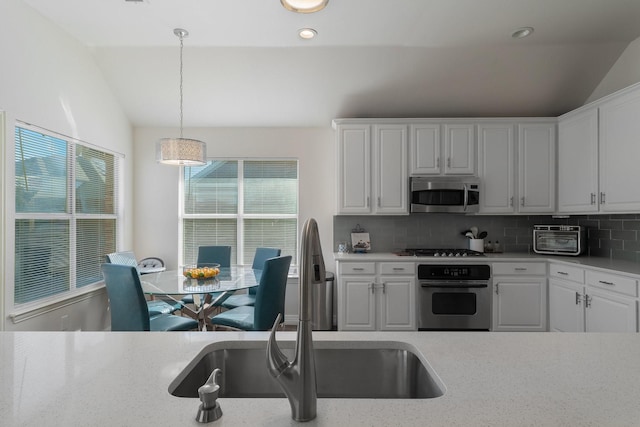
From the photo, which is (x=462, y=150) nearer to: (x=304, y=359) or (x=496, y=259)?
(x=496, y=259)

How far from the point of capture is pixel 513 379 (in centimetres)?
86

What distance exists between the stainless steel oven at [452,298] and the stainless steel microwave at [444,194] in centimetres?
65

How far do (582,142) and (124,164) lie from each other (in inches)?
192

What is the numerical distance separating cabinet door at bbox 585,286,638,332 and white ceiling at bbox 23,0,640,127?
2214 millimetres

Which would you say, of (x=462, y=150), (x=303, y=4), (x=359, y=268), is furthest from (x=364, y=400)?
(x=462, y=150)

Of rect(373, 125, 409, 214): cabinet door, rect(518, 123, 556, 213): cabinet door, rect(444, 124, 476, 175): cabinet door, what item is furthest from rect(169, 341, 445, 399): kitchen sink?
rect(518, 123, 556, 213): cabinet door

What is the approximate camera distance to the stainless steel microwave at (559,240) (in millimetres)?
3449

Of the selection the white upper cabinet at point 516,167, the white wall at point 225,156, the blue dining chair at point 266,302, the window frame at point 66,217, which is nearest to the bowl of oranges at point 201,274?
the blue dining chair at point 266,302

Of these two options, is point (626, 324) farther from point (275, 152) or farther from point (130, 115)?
point (130, 115)

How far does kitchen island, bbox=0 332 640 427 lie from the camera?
0.69m

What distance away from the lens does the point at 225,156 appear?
4332 millimetres

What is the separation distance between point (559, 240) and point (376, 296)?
199 centimetres

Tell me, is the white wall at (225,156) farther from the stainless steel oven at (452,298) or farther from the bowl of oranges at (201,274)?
the bowl of oranges at (201,274)

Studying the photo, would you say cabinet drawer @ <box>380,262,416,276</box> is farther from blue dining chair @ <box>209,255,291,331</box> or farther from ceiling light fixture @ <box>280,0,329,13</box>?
ceiling light fixture @ <box>280,0,329,13</box>
